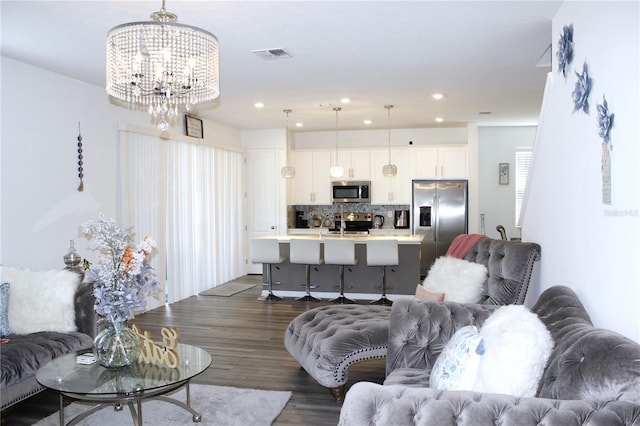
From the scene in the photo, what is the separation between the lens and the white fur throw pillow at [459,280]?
3850 mm

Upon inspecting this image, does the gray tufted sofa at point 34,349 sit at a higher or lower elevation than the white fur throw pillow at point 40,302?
lower

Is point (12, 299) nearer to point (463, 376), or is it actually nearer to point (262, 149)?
point (463, 376)

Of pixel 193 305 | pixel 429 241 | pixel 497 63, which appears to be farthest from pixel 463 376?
pixel 429 241

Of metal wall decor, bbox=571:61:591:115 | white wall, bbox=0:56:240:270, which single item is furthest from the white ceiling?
metal wall decor, bbox=571:61:591:115

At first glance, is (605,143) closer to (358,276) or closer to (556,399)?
(556,399)

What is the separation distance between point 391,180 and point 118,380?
7.31 metres

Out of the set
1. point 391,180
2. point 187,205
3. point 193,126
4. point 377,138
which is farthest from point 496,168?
point 187,205

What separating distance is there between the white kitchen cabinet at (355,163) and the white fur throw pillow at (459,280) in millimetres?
5653

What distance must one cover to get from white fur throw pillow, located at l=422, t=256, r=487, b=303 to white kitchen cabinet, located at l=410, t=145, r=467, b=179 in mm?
5317

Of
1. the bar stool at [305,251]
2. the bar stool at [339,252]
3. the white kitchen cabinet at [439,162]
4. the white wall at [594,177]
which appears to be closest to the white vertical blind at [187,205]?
the bar stool at [305,251]

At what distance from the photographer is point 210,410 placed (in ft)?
11.5

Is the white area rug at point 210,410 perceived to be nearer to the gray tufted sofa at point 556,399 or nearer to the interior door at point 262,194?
the gray tufted sofa at point 556,399

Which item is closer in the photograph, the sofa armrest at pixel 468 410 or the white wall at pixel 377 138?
the sofa armrest at pixel 468 410

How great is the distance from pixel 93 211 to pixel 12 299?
2070 mm
